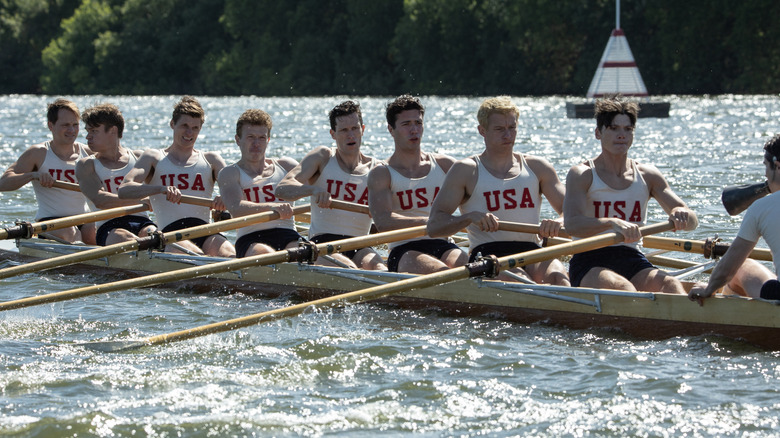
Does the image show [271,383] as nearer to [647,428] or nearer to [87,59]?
[647,428]

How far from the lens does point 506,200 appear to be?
7.44 metres

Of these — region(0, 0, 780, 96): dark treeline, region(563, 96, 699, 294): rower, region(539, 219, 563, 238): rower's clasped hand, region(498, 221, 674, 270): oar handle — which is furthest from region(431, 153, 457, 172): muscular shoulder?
region(0, 0, 780, 96): dark treeline

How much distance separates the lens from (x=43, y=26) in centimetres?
7738

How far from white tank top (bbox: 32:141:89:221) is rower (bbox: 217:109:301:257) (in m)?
1.86

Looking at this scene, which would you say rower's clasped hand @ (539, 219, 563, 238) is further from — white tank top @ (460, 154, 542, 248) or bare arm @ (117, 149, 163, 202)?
bare arm @ (117, 149, 163, 202)

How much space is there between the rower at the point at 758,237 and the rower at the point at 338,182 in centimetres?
286

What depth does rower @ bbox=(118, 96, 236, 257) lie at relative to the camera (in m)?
8.95

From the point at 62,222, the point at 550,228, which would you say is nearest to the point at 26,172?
the point at 62,222

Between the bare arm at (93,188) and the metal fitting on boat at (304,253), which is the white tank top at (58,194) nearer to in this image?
the bare arm at (93,188)

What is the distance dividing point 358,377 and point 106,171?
416 centimetres

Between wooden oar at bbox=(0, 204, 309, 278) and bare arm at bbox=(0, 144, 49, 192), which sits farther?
bare arm at bbox=(0, 144, 49, 192)

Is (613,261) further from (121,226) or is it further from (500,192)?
(121,226)

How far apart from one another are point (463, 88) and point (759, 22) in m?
15.1

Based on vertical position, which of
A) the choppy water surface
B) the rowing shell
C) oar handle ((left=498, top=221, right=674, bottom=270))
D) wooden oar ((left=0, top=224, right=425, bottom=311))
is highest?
oar handle ((left=498, top=221, right=674, bottom=270))
